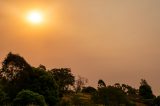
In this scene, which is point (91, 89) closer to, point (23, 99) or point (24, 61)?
point (24, 61)

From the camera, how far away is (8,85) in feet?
278

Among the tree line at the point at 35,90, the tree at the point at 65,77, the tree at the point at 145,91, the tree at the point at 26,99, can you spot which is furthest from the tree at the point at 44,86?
the tree at the point at 145,91

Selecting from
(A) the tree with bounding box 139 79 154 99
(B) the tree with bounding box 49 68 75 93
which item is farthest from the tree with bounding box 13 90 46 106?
(A) the tree with bounding box 139 79 154 99

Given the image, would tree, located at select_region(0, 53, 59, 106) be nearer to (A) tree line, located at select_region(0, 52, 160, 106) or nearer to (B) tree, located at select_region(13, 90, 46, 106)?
(A) tree line, located at select_region(0, 52, 160, 106)

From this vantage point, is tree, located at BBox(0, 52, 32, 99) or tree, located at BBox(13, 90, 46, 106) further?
tree, located at BBox(0, 52, 32, 99)

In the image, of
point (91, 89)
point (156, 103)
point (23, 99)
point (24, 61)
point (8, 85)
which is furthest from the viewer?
point (91, 89)

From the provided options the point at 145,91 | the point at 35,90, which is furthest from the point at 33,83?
the point at 145,91

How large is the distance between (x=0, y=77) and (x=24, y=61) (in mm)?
10004

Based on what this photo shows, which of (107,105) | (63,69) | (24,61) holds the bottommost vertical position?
(107,105)

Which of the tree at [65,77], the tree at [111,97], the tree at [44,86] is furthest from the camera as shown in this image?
the tree at [65,77]

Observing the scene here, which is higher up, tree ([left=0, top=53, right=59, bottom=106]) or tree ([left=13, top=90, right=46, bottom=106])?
tree ([left=0, top=53, right=59, bottom=106])

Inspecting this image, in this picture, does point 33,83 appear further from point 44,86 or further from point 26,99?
point 26,99

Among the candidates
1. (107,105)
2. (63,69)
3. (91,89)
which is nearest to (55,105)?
(107,105)

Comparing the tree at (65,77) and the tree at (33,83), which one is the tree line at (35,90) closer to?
the tree at (33,83)
